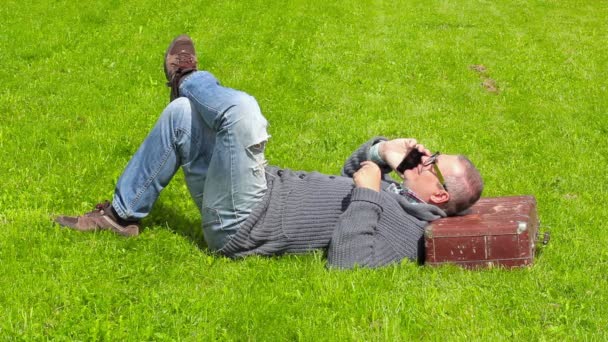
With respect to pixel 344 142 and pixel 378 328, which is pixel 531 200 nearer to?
pixel 378 328

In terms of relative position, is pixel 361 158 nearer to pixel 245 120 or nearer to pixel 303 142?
pixel 245 120

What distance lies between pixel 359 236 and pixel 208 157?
1.31 metres

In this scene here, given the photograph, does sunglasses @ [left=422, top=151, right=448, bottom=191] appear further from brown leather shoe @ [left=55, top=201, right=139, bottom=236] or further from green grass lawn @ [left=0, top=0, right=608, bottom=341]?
brown leather shoe @ [left=55, top=201, right=139, bottom=236]

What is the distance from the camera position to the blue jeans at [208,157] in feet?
17.1

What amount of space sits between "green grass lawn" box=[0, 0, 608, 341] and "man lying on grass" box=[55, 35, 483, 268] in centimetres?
19

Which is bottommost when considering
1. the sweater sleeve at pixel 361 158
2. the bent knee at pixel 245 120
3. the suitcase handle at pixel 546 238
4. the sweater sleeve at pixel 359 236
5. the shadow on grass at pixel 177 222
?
the suitcase handle at pixel 546 238

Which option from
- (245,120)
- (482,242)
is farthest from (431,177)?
(245,120)

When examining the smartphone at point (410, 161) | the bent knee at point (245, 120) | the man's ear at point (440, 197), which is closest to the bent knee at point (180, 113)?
the bent knee at point (245, 120)

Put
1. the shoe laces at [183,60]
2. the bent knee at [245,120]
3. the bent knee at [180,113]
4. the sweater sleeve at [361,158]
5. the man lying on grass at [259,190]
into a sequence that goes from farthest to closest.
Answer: the sweater sleeve at [361,158] → the shoe laces at [183,60] → the bent knee at [180,113] → the man lying on grass at [259,190] → the bent knee at [245,120]

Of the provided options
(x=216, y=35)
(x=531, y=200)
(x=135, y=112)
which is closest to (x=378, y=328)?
(x=531, y=200)

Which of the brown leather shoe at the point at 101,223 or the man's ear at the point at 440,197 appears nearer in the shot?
the man's ear at the point at 440,197

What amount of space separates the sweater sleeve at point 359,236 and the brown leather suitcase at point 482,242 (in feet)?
1.26

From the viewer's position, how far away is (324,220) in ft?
18.2

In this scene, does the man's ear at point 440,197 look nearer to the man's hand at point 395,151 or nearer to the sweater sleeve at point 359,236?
the man's hand at point 395,151
